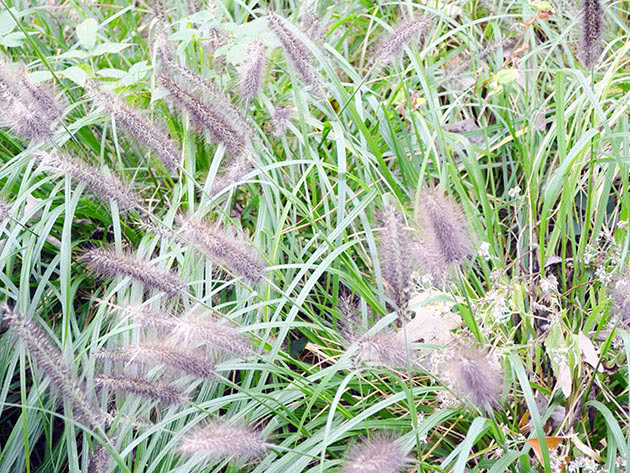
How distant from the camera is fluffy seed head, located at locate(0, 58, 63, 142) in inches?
79.9

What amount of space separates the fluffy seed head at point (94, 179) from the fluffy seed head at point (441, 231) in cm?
78

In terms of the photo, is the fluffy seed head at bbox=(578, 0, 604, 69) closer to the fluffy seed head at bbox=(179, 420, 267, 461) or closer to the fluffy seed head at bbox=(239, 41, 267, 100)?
the fluffy seed head at bbox=(239, 41, 267, 100)

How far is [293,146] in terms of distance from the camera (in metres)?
2.96

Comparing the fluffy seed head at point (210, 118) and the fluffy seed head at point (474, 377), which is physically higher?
the fluffy seed head at point (210, 118)

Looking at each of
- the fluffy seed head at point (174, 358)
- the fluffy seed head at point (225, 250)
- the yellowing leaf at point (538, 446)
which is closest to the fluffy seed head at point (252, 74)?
the fluffy seed head at point (225, 250)

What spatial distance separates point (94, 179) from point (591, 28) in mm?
1483

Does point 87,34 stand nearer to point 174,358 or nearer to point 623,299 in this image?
point 174,358

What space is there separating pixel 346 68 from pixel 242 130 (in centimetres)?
82

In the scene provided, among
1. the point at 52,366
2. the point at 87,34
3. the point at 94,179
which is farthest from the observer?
the point at 87,34

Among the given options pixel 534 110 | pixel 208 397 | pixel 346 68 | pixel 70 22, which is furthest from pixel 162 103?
pixel 534 110

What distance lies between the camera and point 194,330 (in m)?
1.62

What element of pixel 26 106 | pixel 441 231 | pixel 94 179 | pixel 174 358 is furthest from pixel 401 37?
pixel 174 358

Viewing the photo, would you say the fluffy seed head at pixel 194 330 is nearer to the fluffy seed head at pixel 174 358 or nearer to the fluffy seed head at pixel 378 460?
the fluffy seed head at pixel 174 358

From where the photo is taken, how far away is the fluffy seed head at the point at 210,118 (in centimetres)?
197
